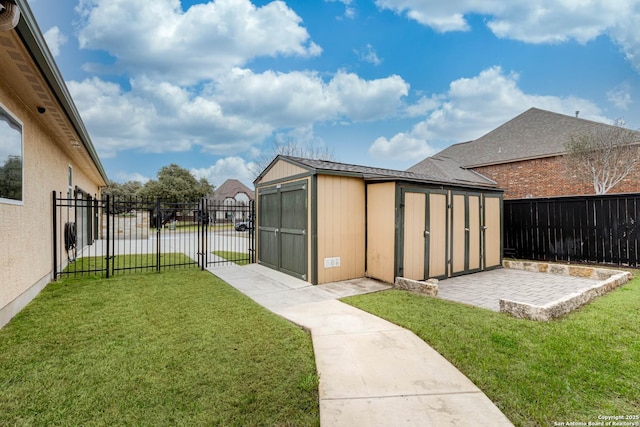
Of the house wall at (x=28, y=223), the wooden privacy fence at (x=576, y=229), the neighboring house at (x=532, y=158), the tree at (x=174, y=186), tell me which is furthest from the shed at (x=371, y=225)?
the tree at (x=174, y=186)

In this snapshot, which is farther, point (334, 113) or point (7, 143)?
point (334, 113)

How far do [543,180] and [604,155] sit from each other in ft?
8.45

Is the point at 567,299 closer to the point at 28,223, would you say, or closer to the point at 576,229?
the point at 576,229

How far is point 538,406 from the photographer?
1995mm

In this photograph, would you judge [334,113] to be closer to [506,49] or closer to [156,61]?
[506,49]

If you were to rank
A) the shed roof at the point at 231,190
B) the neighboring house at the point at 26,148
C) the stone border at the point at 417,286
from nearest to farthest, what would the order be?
1. the neighboring house at the point at 26,148
2. the stone border at the point at 417,286
3. the shed roof at the point at 231,190

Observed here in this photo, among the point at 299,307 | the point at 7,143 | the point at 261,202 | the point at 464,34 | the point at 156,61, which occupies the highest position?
the point at 464,34

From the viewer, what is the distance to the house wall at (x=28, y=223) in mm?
3584

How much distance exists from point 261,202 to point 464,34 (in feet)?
30.3

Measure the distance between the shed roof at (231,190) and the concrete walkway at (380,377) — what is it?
3955 centimetres

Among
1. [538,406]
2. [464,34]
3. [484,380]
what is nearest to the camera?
[538,406]

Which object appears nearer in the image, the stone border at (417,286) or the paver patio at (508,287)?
the paver patio at (508,287)

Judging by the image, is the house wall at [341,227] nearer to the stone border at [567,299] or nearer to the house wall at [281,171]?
the house wall at [281,171]

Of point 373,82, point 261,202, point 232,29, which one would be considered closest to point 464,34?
point 373,82
